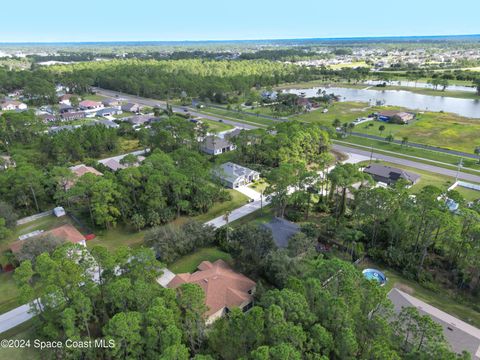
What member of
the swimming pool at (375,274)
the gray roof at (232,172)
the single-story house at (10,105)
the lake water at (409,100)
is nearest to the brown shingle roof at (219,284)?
the swimming pool at (375,274)

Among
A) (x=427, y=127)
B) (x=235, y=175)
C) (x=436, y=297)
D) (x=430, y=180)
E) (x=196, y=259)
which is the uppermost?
(x=235, y=175)

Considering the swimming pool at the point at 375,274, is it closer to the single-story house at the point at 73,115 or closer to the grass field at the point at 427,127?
the grass field at the point at 427,127

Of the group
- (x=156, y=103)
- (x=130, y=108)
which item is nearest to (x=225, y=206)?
(x=130, y=108)

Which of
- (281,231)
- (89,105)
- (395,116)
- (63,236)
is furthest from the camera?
(89,105)

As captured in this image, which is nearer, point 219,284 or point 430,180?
point 219,284

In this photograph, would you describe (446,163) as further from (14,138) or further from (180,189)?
(14,138)

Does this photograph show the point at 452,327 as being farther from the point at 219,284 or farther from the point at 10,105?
the point at 10,105
